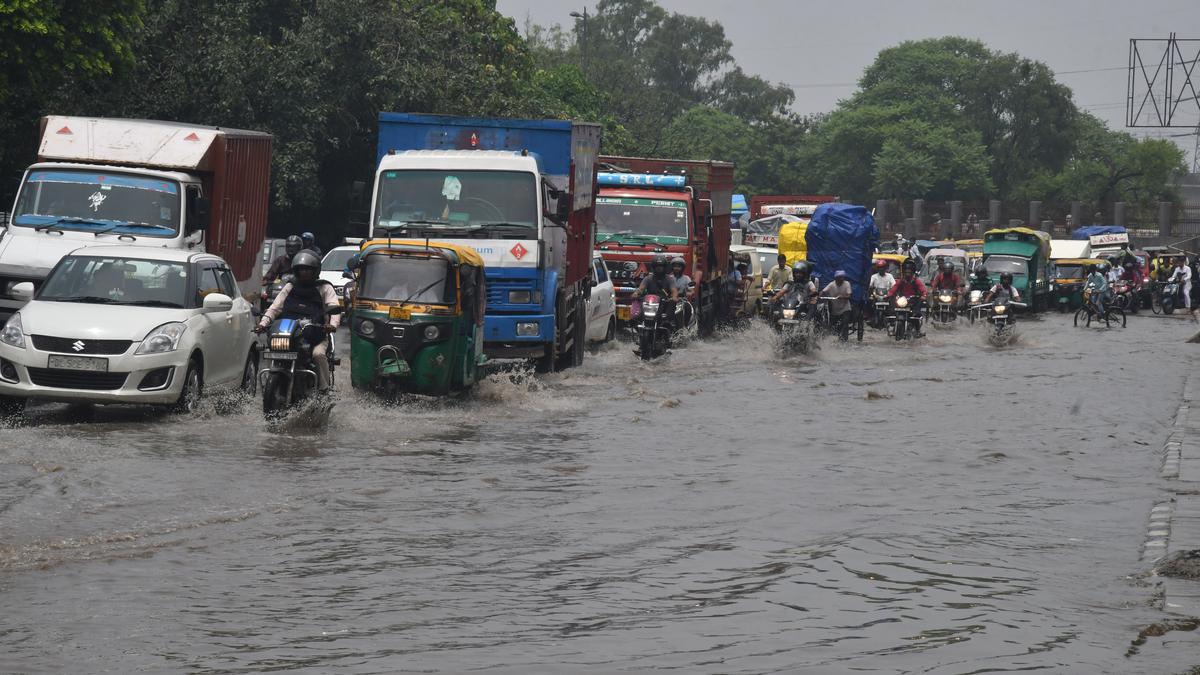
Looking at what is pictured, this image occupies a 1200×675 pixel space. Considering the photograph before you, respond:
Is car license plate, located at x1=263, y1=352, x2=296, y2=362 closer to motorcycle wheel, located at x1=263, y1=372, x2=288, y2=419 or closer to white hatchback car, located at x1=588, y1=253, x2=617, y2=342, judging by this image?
motorcycle wheel, located at x1=263, y1=372, x2=288, y2=419

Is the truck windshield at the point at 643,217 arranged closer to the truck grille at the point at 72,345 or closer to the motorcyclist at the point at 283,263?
the motorcyclist at the point at 283,263

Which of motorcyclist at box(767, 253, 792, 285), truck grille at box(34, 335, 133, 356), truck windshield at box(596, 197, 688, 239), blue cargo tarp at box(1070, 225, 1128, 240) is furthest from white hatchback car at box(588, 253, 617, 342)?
blue cargo tarp at box(1070, 225, 1128, 240)

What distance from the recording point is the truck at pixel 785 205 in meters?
59.8

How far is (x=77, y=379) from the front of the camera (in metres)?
14.2

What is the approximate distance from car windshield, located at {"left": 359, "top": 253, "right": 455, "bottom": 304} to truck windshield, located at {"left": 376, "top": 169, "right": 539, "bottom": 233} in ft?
8.96

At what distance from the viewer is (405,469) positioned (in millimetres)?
13422

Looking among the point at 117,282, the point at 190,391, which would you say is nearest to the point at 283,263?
the point at 117,282

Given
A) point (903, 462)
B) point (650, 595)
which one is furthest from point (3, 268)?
point (650, 595)

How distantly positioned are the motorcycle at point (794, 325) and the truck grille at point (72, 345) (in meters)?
15.3

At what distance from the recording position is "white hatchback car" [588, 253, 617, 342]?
2573 cm

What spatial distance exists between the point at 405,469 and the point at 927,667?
6714 millimetres

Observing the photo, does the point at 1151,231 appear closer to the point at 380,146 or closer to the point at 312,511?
the point at 380,146

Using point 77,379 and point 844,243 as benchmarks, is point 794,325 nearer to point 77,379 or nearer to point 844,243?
point 844,243

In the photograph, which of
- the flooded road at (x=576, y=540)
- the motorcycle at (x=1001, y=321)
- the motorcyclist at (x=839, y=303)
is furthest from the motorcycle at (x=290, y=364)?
the motorcycle at (x=1001, y=321)
